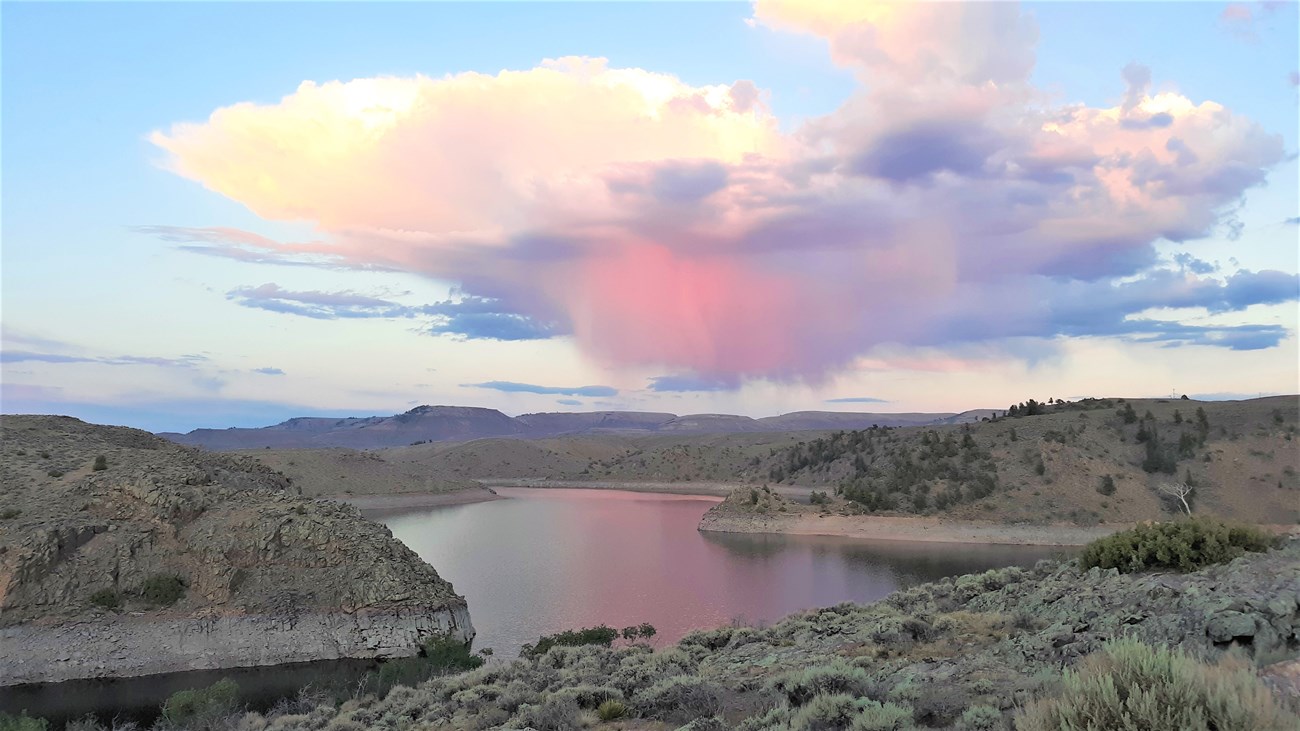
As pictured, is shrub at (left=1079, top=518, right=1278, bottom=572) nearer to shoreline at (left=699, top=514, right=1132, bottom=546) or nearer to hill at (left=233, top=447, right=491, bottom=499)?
shoreline at (left=699, top=514, right=1132, bottom=546)

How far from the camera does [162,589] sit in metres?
25.8

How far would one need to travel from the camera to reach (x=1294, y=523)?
167 feet

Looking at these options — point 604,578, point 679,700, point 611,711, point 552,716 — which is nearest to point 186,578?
point 604,578

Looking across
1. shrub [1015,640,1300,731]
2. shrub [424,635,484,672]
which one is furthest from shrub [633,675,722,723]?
shrub [424,635,484,672]

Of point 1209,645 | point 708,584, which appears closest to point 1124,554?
point 1209,645

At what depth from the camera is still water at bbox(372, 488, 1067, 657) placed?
101 feet

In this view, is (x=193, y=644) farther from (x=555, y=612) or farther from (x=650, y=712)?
(x=650, y=712)

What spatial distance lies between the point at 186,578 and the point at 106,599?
2.32 metres

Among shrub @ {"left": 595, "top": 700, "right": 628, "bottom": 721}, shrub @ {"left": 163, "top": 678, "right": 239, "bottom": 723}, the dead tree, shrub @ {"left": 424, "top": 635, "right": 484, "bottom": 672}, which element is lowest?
shrub @ {"left": 424, "top": 635, "right": 484, "bottom": 672}

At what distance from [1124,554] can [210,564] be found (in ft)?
90.4

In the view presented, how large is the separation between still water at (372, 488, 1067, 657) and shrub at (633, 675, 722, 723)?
15.6 metres

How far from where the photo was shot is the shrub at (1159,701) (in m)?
5.45

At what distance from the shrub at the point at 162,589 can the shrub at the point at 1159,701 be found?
90.1 feet

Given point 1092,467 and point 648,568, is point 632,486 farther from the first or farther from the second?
point 648,568
